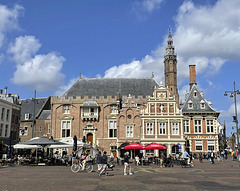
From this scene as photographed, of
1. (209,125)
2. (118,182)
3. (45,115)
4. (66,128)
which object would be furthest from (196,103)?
(118,182)

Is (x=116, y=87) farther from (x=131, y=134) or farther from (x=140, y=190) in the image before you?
(x=140, y=190)

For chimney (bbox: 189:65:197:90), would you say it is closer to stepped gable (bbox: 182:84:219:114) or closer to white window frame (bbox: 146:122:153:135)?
stepped gable (bbox: 182:84:219:114)

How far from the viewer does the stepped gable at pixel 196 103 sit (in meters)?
47.4

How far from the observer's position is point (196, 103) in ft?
159

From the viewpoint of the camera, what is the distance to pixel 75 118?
47.9 meters

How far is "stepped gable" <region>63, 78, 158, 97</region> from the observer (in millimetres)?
50406

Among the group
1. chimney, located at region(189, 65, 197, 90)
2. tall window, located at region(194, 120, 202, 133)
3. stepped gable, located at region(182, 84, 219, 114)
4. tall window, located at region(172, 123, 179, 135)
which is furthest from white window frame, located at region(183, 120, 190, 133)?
chimney, located at region(189, 65, 197, 90)

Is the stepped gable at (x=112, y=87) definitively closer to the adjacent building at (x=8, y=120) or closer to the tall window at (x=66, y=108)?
the tall window at (x=66, y=108)

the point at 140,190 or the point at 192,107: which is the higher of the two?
the point at 192,107

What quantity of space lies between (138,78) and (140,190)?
1671 inches

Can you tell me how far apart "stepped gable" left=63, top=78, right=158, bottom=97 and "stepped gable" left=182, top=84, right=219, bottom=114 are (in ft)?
23.1

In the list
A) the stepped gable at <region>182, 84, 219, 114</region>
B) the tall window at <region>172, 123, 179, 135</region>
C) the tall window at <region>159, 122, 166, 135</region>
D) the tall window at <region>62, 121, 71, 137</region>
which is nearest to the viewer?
Answer: the tall window at <region>172, 123, 179, 135</region>

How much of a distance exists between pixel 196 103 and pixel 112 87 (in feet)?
53.9

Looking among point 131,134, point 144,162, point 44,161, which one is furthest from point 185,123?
point 44,161
